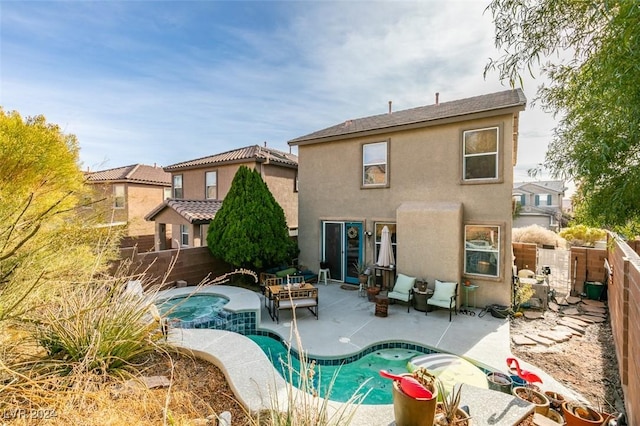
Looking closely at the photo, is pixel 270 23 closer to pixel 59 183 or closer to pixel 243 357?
pixel 59 183

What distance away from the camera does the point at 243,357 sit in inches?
185

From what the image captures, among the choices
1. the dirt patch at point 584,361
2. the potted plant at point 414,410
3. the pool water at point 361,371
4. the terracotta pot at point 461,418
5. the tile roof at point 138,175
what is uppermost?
the tile roof at point 138,175

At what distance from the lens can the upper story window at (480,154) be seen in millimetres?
9586

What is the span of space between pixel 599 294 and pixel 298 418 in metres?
12.7

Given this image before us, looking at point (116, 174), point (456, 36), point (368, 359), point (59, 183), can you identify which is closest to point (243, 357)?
point (368, 359)

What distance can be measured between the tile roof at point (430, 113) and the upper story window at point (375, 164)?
73cm

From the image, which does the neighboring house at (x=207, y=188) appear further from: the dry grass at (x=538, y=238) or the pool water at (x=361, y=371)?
the dry grass at (x=538, y=238)

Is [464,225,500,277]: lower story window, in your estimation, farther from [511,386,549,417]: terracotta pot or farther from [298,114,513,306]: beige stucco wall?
[511,386,549,417]: terracotta pot

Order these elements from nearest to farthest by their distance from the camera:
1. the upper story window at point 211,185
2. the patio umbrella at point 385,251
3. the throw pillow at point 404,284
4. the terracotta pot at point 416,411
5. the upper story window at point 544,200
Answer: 1. the terracotta pot at point 416,411
2. the throw pillow at point 404,284
3. the patio umbrella at point 385,251
4. the upper story window at point 211,185
5. the upper story window at point 544,200

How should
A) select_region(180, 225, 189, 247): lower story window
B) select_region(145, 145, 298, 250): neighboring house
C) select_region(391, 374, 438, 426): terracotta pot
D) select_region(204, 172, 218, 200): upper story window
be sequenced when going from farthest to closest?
select_region(204, 172, 218, 200): upper story window, select_region(180, 225, 189, 247): lower story window, select_region(145, 145, 298, 250): neighboring house, select_region(391, 374, 438, 426): terracotta pot

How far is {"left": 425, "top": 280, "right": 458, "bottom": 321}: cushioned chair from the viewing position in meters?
8.77

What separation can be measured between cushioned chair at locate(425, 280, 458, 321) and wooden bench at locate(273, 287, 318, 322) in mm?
3519

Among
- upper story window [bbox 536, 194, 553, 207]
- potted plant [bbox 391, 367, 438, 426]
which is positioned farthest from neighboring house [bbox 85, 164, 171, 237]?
upper story window [bbox 536, 194, 553, 207]

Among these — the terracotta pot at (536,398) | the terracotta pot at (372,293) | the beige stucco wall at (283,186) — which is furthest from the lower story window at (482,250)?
the beige stucco wall at (283,186)
